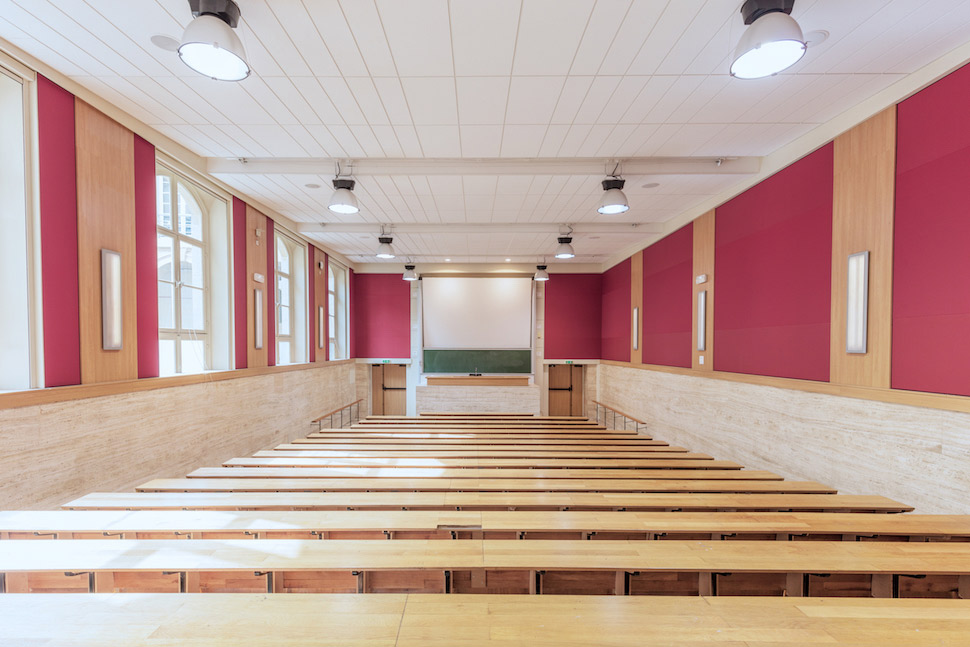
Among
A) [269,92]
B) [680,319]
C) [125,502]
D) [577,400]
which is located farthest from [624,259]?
[125,502]

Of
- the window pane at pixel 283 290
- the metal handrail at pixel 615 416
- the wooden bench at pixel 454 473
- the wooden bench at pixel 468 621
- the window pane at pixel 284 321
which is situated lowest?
the metal handrail at pixel 615 416

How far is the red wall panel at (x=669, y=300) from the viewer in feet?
21.7

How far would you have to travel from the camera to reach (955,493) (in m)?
2.69

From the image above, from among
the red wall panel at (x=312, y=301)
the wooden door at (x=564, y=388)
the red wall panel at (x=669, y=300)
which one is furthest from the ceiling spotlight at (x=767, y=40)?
the wooden door at (x=564, y=388)

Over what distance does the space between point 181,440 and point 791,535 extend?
5209 mm

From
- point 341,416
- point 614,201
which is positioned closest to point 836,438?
point 614,201

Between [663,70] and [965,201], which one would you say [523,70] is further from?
[965,201]

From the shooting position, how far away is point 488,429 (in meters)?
6.50

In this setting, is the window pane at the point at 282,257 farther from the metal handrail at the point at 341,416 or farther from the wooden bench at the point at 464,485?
the wooden bench at the point at 464,485

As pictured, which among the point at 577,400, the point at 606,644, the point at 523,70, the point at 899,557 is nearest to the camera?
the point at 606,644

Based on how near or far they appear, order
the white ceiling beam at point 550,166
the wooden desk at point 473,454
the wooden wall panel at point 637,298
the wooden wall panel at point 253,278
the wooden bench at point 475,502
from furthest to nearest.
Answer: the wooden wall panel at point 637,298 < the wooden wall panel at point 253,278 < the white ceiling beam at point 550,166 < the wooden desk at point 473,454 < the wooden bench at point 475,502

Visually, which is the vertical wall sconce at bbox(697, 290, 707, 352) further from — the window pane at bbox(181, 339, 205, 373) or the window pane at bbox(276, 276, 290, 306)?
the window pane at bbox(276, 276, 290, 306)

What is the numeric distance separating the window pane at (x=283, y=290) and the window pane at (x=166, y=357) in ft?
9.03

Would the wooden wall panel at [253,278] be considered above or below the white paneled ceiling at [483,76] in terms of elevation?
below
